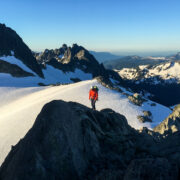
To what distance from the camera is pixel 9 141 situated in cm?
1422

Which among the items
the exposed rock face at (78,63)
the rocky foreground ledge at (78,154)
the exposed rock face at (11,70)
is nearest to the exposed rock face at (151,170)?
the rocky foreground ledge at (78,154)

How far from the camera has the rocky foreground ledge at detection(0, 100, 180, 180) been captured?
16.4ft

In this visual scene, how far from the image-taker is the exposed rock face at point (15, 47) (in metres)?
78.0

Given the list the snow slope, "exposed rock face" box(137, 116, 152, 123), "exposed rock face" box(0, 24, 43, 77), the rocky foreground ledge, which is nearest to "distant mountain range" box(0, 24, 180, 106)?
"exposed rock face" box(0, 24, 43, 77)

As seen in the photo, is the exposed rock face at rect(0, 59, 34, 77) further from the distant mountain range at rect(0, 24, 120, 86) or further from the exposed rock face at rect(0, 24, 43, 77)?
the exposed rock face at rect(0, 24, 43, 77)

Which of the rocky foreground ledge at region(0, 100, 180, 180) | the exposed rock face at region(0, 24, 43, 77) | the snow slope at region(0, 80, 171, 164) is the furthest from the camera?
the exposed rock face at region(0, 24, 43, 77)

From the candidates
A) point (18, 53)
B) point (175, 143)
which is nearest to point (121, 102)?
point (175, 143)

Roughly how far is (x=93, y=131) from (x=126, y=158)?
209 centimetres

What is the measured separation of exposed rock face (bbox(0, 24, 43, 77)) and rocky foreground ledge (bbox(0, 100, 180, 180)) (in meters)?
76.2

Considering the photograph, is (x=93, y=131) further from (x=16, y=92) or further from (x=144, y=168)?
(x=16, y=92)

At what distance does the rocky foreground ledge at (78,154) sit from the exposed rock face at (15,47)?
7618 cm

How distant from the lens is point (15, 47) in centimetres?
8469

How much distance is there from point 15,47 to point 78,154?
93.3 metres

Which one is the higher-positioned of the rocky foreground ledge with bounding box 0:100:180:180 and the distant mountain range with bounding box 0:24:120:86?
the distant mountain range with bounding box 0:24:120:86
